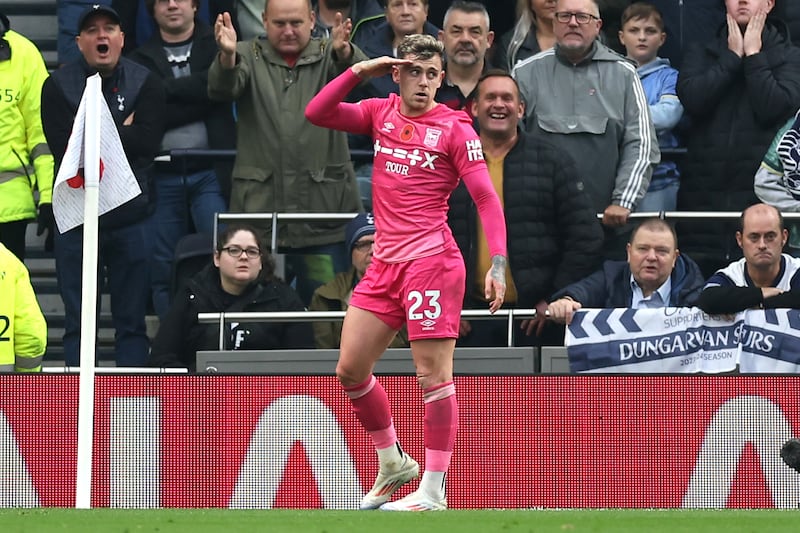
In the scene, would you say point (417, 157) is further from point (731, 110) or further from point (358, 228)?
point (731, 110)

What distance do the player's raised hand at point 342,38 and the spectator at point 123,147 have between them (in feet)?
4.19

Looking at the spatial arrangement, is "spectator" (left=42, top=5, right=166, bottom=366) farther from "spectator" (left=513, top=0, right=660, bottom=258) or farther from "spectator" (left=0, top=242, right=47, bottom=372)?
"spectator" (left=513, top=0, right=660, bottom=258)

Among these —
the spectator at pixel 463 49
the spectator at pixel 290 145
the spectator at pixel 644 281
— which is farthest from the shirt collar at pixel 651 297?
the spectator at pixel 290 145

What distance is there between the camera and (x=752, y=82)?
441 inches

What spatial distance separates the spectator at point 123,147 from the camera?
36.9 ft

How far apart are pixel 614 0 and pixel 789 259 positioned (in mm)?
3312

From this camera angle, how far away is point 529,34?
12172mm

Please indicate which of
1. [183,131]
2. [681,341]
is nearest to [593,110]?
[681,341]

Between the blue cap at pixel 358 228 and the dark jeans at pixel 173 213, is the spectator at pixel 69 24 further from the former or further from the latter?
the blue cap at pixel 358 228

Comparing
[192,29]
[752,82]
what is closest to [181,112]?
[192,29]

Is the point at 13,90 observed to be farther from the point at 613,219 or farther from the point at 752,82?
the point at 752,82

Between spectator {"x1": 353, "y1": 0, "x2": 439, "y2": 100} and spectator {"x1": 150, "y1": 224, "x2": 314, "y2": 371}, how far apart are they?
180cm

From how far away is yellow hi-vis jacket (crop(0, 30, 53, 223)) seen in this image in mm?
11383

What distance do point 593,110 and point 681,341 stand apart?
2.32 m
